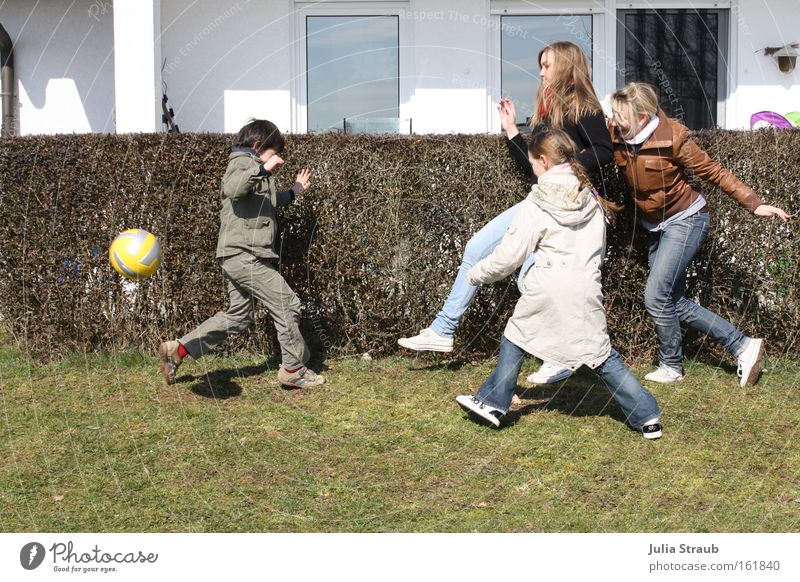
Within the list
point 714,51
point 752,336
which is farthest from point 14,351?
point 714,51

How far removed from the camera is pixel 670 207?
20.7 feet

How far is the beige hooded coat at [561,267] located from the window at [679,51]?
5759 mm

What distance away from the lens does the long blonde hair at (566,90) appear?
618cm

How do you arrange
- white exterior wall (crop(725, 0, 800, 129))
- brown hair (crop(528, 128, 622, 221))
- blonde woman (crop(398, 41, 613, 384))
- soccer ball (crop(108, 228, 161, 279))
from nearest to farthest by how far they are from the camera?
brown hair (crop(528, 128, 622, 221)) → blonde woman (crop(398, 41, 613, 384)) → soccer ball (crop(108, 228, 161, 279)) → white exterior wall (crop(725, 0, 800, 129))

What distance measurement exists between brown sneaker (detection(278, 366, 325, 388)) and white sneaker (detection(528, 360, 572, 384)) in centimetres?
147

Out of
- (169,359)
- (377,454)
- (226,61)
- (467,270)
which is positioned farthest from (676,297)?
(226,61)

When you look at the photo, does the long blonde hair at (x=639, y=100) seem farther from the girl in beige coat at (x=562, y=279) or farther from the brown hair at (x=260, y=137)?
the brown hair at (x=260, y=137)

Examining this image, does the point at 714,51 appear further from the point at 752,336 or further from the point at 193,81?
the point at 193,81

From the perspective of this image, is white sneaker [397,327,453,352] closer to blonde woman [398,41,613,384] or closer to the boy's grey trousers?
blonde woman [398,41,613,384]

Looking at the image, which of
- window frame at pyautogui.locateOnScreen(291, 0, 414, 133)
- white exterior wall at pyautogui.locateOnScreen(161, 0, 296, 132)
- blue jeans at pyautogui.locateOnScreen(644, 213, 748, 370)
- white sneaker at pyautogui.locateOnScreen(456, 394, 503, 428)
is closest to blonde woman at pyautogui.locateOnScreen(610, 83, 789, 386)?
blue jeans at pyautogui.locateOnScreen(644, 213, 748, 370)

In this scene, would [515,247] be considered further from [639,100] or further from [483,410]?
[639,100]

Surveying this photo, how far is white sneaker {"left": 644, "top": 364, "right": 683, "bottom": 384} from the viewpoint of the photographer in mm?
6605

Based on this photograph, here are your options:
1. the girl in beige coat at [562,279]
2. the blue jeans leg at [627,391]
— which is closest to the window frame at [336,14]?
the girl in beige coat at [562,279]

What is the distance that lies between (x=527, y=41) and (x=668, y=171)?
4837 millimetres
